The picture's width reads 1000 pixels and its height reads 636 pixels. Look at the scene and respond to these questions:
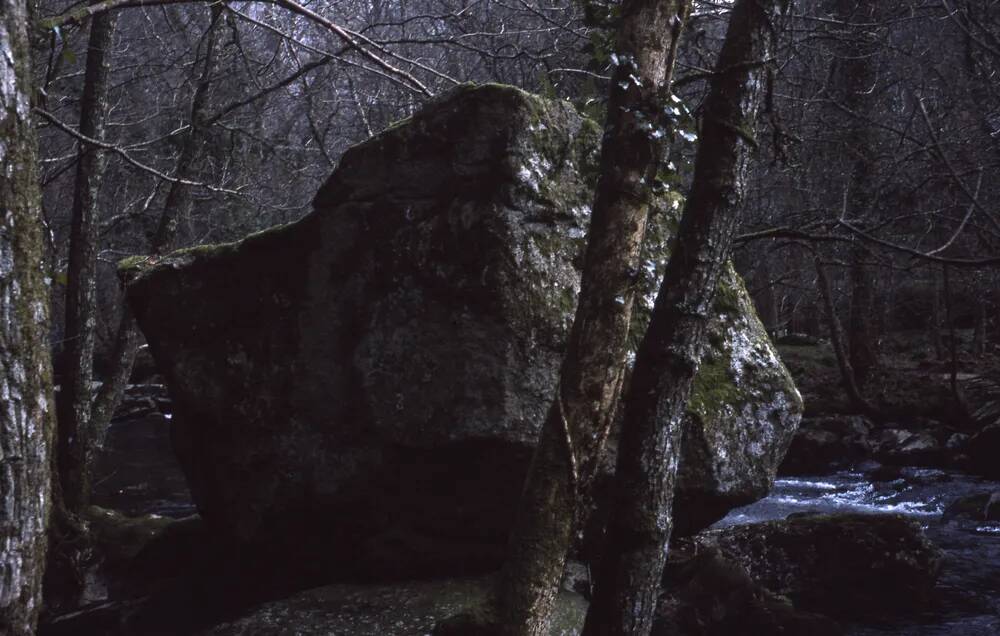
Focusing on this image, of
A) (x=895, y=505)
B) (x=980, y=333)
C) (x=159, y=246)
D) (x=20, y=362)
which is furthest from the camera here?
(x=980, y=333)

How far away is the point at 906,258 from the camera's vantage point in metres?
15.0

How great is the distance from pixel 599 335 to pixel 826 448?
9.54 m

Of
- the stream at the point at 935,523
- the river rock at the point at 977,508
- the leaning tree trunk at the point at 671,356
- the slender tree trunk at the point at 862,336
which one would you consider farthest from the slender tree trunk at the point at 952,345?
the leaning tree trunk at the point at 671,356

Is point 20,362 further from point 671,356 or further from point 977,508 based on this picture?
point 977,508

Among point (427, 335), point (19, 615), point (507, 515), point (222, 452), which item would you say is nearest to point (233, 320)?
point (222, 452)

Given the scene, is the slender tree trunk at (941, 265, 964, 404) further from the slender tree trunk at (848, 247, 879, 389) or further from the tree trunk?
the slender tree trunk at (848, 247, 879, 389)

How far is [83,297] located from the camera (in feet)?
25.0

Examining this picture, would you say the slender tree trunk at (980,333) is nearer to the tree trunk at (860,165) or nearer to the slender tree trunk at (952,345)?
the tree trunk at (860,165)

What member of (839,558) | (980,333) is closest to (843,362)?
(980,333)

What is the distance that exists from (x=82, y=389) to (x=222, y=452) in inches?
96.7

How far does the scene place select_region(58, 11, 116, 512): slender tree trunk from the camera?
743 cm

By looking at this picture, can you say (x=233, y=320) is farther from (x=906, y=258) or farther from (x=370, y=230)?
(x=906, y=258)

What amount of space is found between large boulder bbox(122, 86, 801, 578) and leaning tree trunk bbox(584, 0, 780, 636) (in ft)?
6.18

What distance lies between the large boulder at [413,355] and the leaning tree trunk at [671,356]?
1883mm
